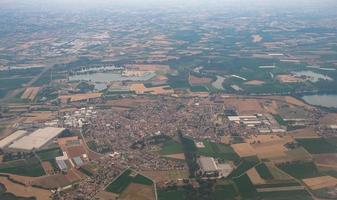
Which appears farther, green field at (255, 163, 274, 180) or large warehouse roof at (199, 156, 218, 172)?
large warehouse roof at (199, 156, 218, 172)

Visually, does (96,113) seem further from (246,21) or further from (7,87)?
(246,21)

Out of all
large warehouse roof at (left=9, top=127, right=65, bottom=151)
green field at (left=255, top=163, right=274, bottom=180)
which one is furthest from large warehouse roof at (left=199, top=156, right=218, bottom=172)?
large warehouse roof at (left=9, top=127, right=65, bottom=151)

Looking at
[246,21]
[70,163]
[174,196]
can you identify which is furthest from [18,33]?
[174,196]

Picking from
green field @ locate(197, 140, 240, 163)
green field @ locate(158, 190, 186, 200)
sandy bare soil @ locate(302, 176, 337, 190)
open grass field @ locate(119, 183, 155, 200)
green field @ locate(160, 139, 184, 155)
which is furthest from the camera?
green field @ locate(160, 139, 184, 155)

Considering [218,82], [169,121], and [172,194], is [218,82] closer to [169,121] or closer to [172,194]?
[169,121]

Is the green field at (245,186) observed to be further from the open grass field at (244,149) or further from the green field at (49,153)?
the green field at (49,153)

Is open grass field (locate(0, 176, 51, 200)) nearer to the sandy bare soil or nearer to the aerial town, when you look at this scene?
the aerial town

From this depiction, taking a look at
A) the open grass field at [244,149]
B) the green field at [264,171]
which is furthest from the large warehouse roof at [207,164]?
the green field at [264,171]
